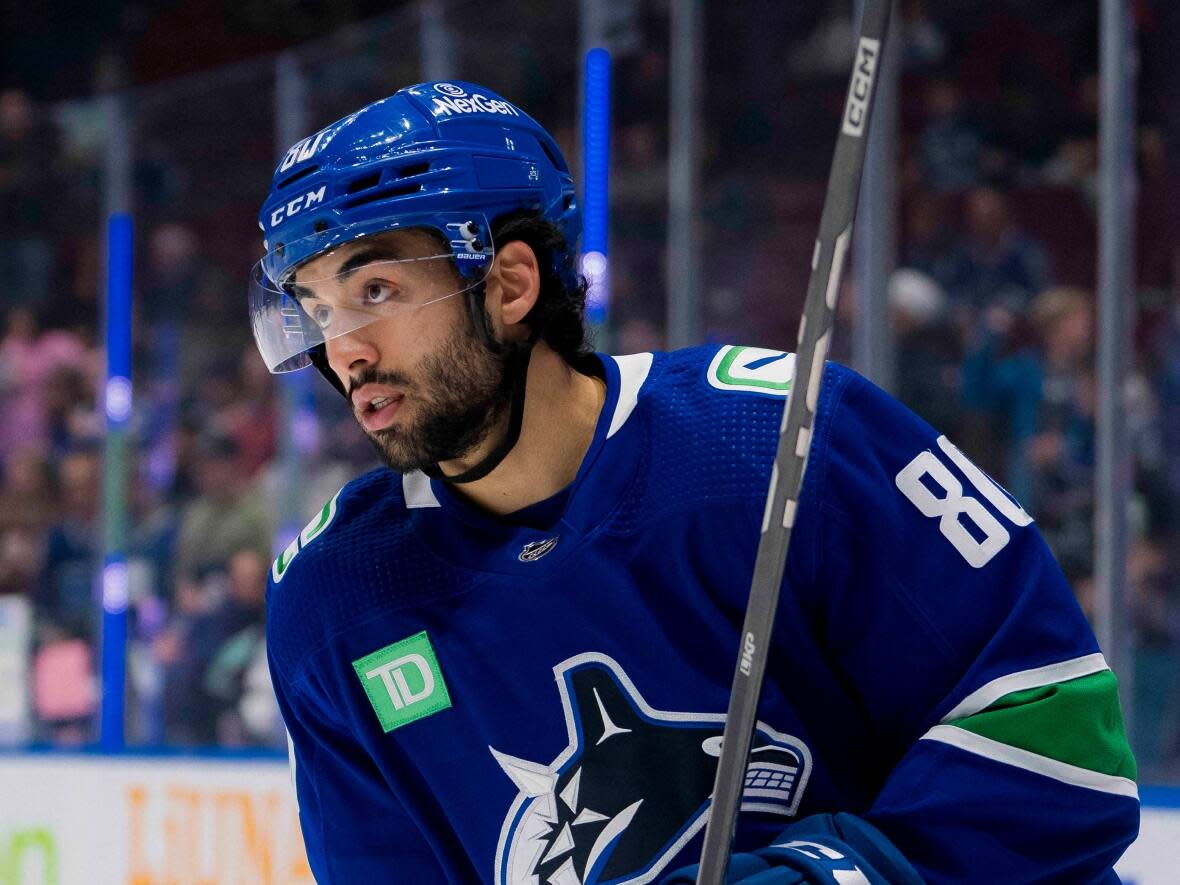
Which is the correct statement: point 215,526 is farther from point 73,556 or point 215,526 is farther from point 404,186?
point 404,186

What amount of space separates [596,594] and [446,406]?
0.21 meters

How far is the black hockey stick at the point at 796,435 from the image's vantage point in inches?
40.5

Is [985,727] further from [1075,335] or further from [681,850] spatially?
[1075,335]

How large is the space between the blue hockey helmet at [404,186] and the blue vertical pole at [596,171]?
1.49 metres

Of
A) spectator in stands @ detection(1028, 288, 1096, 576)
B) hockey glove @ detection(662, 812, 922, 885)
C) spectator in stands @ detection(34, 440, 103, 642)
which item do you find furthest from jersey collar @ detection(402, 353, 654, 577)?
spectator in stands @ detection(34, 440, 103, 642)

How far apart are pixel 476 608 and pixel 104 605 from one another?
262 centimetres

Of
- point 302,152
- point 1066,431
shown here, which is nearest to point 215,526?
point 1066,431

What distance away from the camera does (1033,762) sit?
1.22 meters

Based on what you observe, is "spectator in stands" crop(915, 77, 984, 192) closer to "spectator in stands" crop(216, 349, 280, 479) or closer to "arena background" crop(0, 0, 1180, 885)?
"arena background" crop(0, 0, 1180, 885)

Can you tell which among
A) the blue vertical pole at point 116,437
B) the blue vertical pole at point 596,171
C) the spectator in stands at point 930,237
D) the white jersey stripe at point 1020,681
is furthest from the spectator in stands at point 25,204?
the white jersey stripe at point 1020,681

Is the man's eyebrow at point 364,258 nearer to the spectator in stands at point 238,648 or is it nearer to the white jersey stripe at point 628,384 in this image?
the white jersey stripe at point 628,384

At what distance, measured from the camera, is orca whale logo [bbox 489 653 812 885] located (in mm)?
1395

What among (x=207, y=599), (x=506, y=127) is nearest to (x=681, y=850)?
(x=506, y=127)

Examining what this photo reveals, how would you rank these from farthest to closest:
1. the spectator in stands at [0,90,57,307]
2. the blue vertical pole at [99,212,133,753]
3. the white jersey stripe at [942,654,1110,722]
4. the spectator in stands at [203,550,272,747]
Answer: the spectator in stands at [0,90,57,307]
the blue vertical pole at [99,212,133,753]
the spectator in stands at [203,550,272,747]
the white jersey stripe at [942,654,1110,722]
